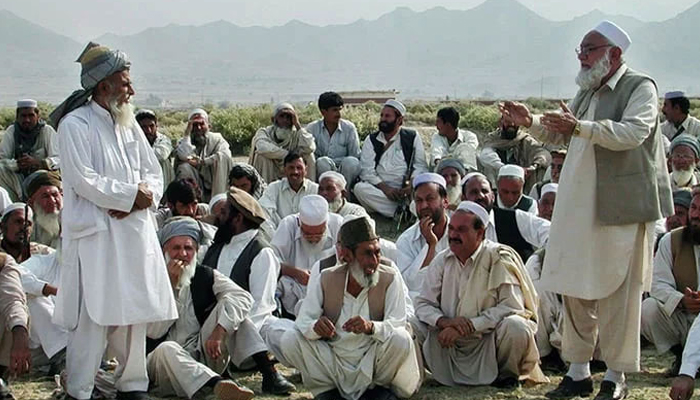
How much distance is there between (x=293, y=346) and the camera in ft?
19.7

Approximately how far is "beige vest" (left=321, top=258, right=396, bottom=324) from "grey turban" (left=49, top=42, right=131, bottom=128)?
1.71 m

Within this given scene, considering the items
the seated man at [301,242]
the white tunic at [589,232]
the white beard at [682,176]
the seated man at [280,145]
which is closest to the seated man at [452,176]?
the seated man at [280,145]

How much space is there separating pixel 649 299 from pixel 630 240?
1456 millimetres

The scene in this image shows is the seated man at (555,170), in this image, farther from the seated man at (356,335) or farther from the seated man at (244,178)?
the seated man at (356,335)

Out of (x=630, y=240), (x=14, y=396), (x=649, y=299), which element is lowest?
(x=14, y=396)

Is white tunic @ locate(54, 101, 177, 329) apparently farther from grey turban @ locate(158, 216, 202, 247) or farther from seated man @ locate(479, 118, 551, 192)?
seated man @ locate(479, 118, 551, 192)

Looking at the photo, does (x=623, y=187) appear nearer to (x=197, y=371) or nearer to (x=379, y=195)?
(x=197, y=371)

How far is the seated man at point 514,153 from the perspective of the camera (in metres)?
10.9

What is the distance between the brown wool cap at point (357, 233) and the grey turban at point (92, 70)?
1.58 m

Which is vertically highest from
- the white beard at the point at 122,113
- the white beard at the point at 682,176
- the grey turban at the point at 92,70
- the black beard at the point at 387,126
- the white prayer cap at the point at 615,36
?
the white prayer cap at the point at 615,36

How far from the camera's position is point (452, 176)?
9.80m

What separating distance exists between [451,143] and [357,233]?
574cm

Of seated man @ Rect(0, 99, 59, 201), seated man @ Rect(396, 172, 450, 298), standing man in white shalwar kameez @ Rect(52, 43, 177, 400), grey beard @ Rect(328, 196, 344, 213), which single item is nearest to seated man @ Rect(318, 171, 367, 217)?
grey beard @ Rect(328, 196, 344, 213)

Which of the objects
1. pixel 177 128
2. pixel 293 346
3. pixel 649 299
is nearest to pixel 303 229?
pixel 293 346
